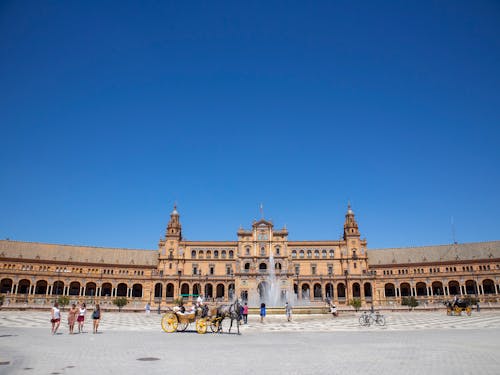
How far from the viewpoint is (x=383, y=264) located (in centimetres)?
8906

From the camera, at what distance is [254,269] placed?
85.5m

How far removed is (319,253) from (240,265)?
753 inches

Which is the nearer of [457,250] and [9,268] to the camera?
[9,268]

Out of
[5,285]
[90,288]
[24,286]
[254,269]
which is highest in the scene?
[254,269]

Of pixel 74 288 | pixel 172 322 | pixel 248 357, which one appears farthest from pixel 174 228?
pixel 248 357

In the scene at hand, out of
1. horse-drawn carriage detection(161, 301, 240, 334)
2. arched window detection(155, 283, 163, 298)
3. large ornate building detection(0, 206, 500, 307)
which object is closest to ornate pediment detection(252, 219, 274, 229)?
large ornate building detection(0, 206, 500, 307)

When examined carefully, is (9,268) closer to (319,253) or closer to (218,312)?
(319,253)

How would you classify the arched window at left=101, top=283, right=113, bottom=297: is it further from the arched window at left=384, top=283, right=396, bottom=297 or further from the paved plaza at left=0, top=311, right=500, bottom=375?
the paved plaza at left=0, top=311, right=500, bottom=375

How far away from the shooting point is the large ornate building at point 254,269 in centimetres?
8125

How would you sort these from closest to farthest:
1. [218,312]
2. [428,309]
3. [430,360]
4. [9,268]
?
[430,360] < [218,312] < [428,309] < [9,268]

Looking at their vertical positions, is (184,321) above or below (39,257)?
below

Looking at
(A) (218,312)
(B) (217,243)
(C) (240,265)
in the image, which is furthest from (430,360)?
(B) (217,243)

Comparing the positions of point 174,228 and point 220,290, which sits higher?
point 174,228

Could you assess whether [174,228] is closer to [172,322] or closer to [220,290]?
[220,290]
